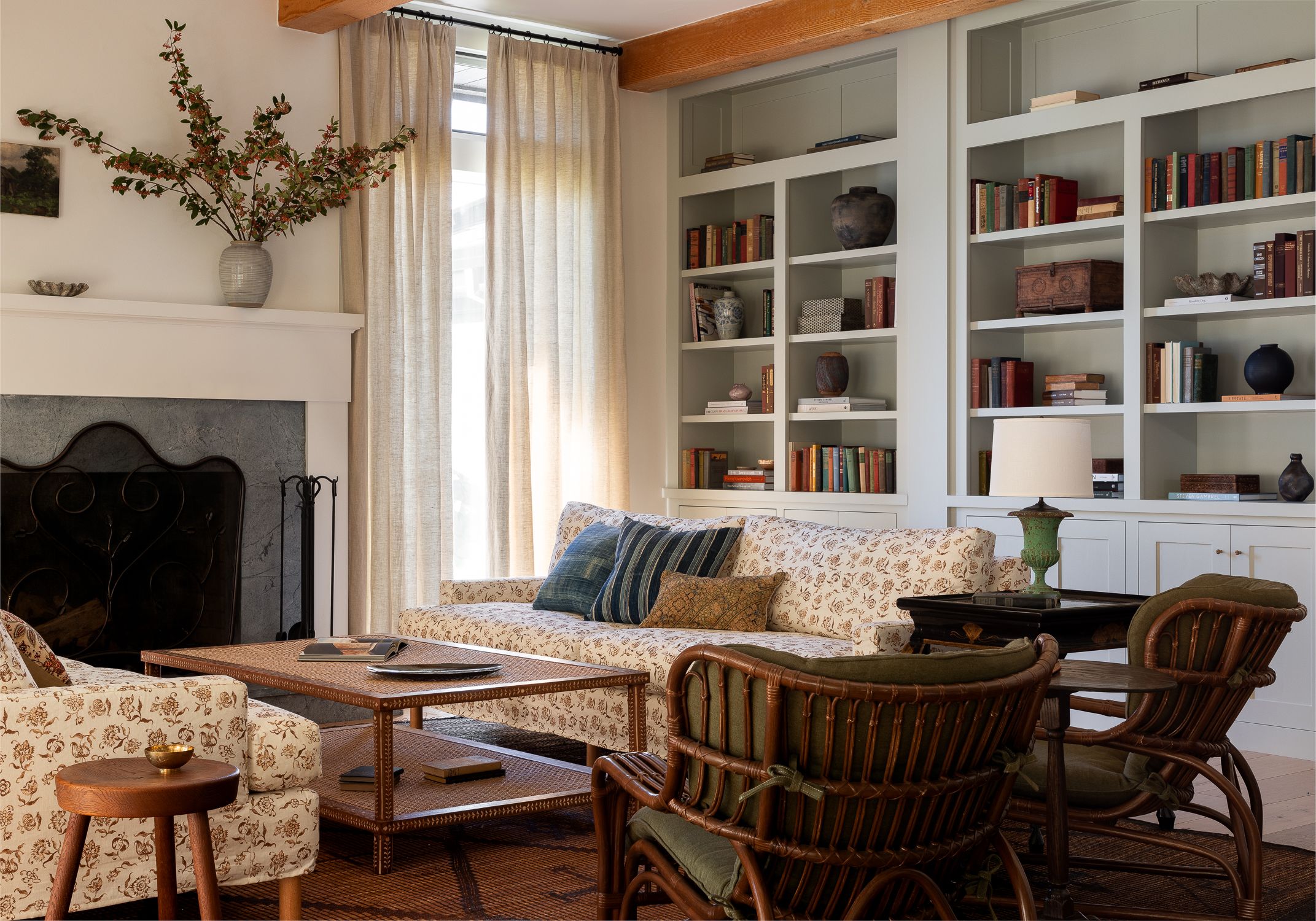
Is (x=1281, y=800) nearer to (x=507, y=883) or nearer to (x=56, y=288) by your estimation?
(x=507, y=883)

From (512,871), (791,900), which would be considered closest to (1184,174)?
(512,871)

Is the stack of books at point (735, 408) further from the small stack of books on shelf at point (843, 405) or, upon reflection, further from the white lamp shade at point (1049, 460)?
the white lamp shade at point (1049, 460)

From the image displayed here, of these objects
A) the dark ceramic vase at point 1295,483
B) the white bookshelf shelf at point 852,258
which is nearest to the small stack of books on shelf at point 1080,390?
the dark ceramic vase at point 1295,483

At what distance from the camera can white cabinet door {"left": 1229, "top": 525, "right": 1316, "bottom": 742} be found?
492 centimetres

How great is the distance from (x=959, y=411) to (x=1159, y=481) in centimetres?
90

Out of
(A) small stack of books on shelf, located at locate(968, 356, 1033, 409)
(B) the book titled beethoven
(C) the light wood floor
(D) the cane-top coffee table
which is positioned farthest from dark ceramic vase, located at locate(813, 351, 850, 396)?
(B) the book titled beethoven

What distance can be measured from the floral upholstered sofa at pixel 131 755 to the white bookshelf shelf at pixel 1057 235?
381cm

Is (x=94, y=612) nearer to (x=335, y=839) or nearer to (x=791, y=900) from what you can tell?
(x=335, y=839)

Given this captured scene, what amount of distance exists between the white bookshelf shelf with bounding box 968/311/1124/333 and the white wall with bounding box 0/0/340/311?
2847mm

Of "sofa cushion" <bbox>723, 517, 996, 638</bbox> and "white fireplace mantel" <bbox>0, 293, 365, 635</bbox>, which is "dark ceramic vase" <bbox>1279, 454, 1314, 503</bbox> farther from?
"white fireplace mantel" <bbox>0, 293, 365, 635</bbox>

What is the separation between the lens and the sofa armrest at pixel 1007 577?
14.2 feet

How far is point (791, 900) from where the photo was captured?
221 cm

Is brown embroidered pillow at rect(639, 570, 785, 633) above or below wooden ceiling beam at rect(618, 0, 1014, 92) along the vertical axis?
below

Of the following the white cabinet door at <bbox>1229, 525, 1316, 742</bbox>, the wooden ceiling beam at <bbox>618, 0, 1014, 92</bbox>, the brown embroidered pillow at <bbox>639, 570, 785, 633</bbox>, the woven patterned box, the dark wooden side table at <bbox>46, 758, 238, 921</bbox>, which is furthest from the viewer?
the woven patterned box
